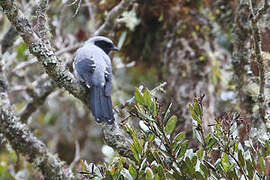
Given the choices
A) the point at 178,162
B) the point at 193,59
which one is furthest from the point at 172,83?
the point at 178,162

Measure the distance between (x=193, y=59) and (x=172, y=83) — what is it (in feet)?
1.21

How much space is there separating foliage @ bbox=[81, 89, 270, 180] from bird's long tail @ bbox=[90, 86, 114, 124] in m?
0.92

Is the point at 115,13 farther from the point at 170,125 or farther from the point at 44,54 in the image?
the point at 170,125

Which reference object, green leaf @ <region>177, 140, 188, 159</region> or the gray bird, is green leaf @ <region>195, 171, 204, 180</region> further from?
the gray bird

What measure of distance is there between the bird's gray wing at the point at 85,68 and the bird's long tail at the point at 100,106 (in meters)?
0.21

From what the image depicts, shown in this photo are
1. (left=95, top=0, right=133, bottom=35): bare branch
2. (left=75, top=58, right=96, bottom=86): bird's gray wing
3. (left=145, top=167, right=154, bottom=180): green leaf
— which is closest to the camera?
(left=145, top=167, right=154, bottom=180): green leaf

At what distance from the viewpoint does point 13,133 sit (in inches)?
118

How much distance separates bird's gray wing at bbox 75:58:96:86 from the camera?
133 inches

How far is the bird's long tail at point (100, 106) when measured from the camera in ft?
9.58

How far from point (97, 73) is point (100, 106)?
1.94 ft

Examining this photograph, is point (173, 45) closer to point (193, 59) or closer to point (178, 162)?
point (193, 59)

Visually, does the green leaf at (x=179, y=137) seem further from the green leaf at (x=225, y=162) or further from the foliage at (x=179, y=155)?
the green leaf at (x=225, y=162)

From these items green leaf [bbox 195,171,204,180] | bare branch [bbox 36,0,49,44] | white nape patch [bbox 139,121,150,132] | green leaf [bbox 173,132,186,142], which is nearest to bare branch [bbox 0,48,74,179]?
bare branch [bbox 36,0,49,44]

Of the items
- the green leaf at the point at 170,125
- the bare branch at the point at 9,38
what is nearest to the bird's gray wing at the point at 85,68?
the bare branch at the point at 9,38
